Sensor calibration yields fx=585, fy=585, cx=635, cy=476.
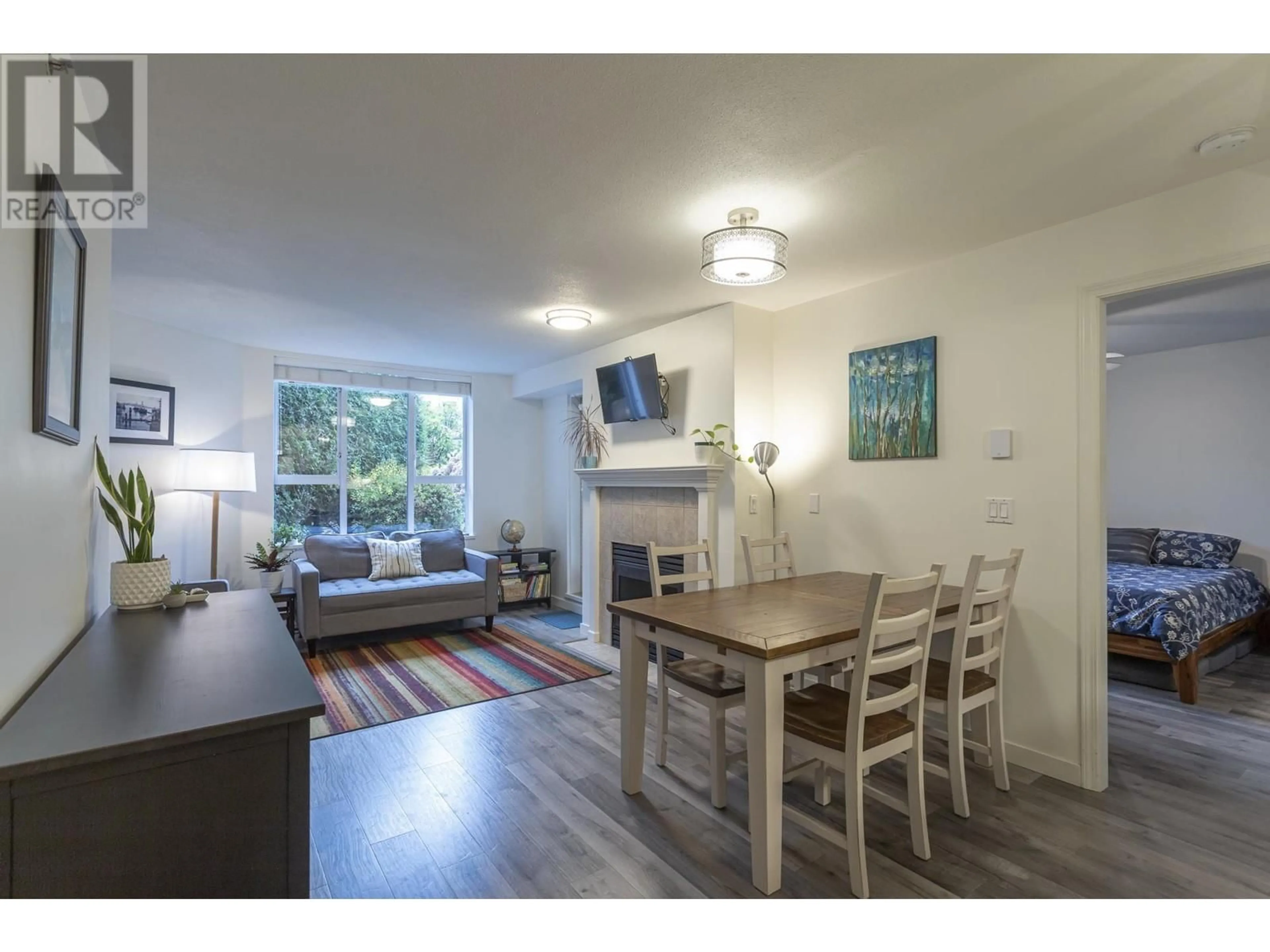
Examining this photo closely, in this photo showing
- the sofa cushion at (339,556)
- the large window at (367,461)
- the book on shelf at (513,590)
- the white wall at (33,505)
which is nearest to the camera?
the white wall at (33,505)

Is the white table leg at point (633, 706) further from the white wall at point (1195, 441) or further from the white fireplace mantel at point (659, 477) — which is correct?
the white wall at point (1195, 441)

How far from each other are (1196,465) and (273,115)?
676 centimetres

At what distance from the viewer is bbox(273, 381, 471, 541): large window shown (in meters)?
5.19

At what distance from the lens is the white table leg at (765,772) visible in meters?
1.80

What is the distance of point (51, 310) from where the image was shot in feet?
4.53

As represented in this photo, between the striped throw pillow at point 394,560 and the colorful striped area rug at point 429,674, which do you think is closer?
the colorful striped area rug at point 429,674

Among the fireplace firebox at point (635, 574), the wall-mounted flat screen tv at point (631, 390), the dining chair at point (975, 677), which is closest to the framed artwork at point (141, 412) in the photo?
the wall-mounted flat screen tv at point (631, 390)

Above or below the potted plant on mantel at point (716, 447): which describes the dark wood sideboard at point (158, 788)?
below

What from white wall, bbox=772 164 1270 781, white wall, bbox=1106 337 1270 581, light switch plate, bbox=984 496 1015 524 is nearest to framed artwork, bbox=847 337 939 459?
white wall, bbox=772 164 1270 781

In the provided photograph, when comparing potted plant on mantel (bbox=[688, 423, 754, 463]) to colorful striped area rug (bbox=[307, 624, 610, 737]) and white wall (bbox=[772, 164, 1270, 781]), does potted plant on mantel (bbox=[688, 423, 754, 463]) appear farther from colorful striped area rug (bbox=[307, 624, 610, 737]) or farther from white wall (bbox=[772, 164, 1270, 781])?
colorful striped area rug (bbox=[307, 624, 610, 737])

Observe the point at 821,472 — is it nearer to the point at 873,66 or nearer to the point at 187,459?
the point at 873,66

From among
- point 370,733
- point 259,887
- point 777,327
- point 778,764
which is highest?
point 777,327

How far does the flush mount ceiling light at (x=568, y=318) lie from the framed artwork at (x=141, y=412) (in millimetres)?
2850
